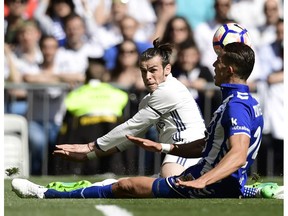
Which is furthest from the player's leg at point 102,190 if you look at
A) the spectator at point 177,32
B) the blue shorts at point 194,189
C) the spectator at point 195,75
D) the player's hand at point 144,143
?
the spectator at point 177,32

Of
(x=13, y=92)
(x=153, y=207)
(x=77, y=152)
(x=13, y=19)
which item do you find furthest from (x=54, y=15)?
(x=153, y=207)

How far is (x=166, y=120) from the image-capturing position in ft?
36.2

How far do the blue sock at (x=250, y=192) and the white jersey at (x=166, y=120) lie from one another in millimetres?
1084

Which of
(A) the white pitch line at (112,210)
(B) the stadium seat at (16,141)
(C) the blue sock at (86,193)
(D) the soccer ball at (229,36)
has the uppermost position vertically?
(D) the soccer ball at (229,36)

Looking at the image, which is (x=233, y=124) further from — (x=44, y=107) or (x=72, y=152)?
(x=44, y=107)

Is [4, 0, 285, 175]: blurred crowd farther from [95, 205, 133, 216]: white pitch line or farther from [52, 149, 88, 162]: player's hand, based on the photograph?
[95, 205, 133, 216]: white pitch line

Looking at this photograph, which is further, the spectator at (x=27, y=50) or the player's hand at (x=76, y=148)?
the spectator at (x=27, y=50)

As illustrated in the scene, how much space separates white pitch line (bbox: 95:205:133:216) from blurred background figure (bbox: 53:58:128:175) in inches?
295

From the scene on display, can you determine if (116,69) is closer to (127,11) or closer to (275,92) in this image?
(127,11)

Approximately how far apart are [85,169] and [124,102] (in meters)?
1.36

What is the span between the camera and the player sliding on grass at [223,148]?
858 centimetres

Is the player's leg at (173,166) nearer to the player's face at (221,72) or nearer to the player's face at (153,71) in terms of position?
the player's face at (153,71)

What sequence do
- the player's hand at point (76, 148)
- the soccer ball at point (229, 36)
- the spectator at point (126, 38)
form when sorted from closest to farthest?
1. the player's hand at point (76, 148)
2. the soccer ball at point (229, 36)
3. the spectator at point (126, 38)

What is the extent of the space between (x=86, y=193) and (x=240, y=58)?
2.22 m
